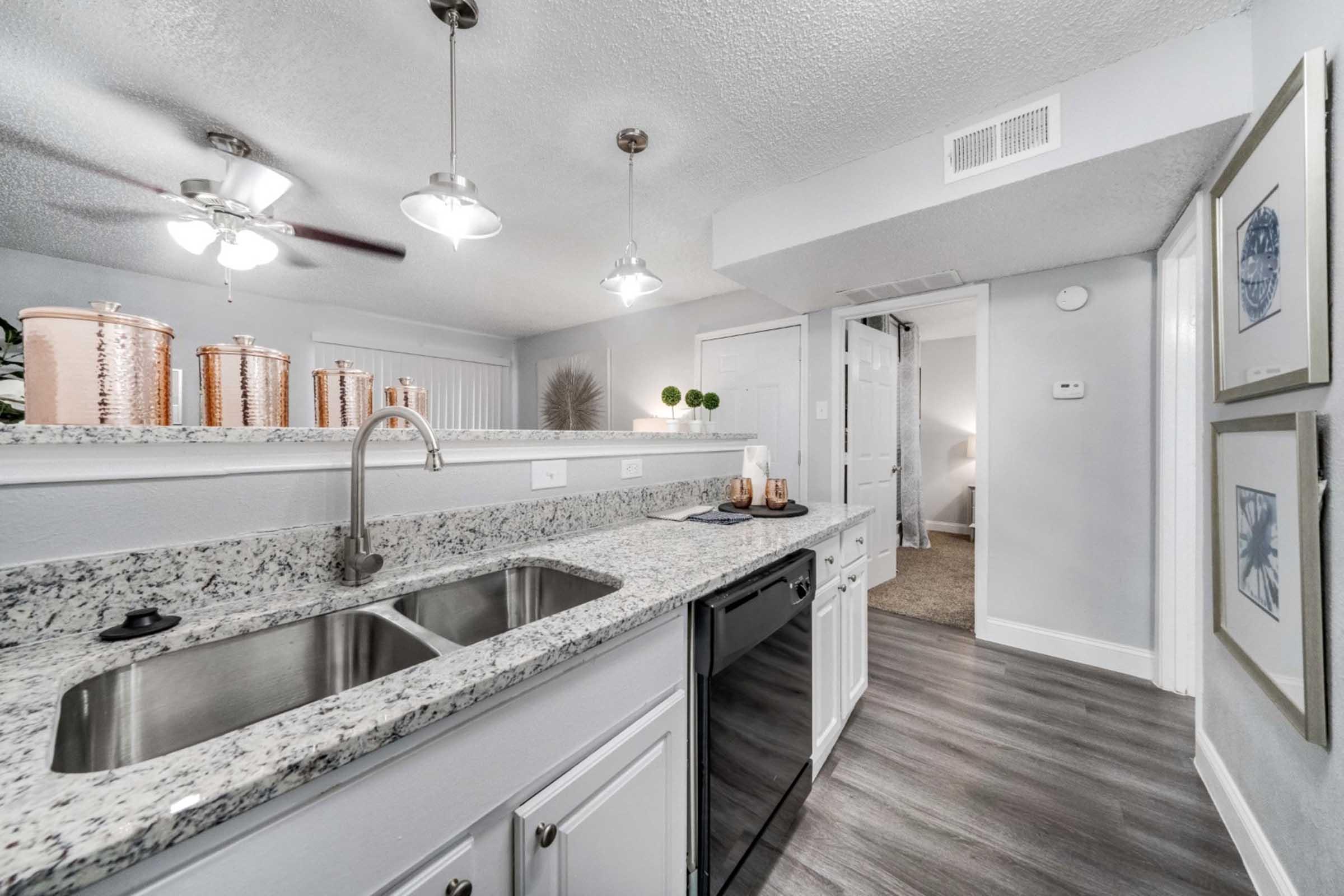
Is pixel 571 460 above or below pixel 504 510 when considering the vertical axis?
above

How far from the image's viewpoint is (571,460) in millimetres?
1582

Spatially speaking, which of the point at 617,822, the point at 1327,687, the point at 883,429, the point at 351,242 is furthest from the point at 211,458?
the point at 883,429

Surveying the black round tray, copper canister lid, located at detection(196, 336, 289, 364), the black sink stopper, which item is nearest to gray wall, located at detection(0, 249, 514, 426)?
copper canister lid, located at detection(196, 336, 289, 364)

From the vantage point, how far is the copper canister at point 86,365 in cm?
75

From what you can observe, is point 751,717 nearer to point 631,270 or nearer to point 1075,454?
point 631,270

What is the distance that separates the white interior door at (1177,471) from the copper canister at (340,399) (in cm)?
314

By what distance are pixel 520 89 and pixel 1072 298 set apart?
2.76 m

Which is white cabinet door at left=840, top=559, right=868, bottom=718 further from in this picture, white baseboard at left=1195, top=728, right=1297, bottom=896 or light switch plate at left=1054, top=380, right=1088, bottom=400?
light switch plate at left=1054, top=380, right=1088, bottom=400

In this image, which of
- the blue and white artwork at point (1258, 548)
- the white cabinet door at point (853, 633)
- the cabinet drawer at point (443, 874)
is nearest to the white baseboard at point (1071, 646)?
A: the white cabinet door at point (853, 633)

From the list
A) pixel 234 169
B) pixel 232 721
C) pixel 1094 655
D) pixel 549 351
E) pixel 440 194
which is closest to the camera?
pixel 232 721

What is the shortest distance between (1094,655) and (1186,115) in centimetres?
234

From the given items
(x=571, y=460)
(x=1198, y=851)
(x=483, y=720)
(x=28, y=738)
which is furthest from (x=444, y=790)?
(x=1198, y=851)

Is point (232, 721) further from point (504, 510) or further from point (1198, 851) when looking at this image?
point (1198, 851)

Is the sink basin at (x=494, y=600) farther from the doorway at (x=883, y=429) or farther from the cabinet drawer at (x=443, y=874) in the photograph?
the doorway at (x=883, y=429)
